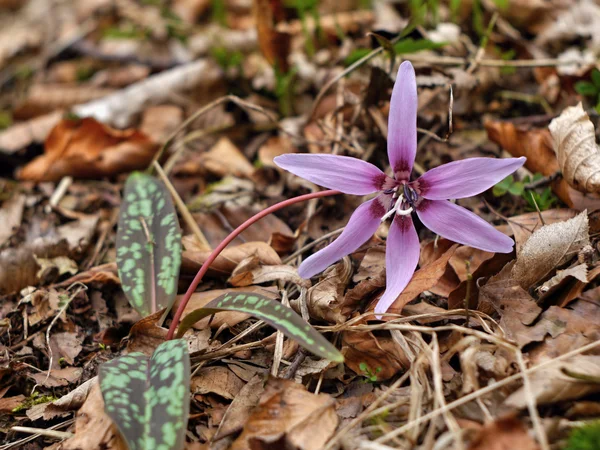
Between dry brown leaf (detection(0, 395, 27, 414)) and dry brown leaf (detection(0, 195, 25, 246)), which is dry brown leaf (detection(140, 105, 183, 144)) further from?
dry brown leaf (detection(0, 395, 27, 414))

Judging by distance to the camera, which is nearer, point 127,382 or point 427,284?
point 127,382

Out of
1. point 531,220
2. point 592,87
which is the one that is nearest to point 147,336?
point 531,220

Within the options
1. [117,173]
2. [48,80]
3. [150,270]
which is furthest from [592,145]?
[48,80]

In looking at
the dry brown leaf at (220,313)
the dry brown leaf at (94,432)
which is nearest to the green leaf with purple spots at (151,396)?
the dry brown leaf at (94,432)

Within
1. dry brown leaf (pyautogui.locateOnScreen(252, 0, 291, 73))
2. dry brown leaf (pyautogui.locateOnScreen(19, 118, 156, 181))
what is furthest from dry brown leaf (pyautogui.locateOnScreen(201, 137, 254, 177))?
dry brown leaf (pyautogui.locateOnScreen(252, 0, 291, 73))

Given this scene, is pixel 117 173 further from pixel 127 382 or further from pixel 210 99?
pixel 127 382

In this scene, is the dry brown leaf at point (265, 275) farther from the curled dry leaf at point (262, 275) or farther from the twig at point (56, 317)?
the twig at point (56, 317)

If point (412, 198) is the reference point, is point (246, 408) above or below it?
below
